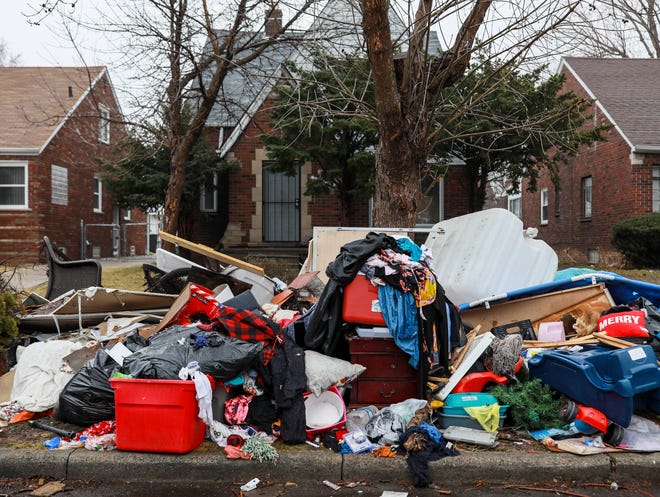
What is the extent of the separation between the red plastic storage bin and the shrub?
11.1m

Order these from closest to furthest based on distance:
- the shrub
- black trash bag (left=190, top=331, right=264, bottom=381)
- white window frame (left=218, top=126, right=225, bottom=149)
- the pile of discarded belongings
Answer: the pile of discarded belongings → black trash bag (left=190, top=331, right=264, bottom=381) → the shrub → white window frame (left=218, top=126, right=225, bottom=149)

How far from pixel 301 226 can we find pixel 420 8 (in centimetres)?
832

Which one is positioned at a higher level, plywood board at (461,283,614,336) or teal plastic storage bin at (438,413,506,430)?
plywood board at (461,283,614,336)

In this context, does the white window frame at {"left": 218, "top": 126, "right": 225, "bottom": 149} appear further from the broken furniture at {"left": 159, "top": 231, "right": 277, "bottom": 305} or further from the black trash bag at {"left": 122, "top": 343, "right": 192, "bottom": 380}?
the black trash bag at {"left": 122, "top": 343, "right": 192, "bottom": 380}

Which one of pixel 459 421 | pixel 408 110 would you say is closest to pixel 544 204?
pixel 408 110

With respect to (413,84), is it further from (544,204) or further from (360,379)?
(544,204)

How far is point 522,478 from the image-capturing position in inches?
143

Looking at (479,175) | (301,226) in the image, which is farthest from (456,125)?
(301,226)

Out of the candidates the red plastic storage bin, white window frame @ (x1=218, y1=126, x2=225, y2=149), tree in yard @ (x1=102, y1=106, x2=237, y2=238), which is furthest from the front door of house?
the red plastic storage bin

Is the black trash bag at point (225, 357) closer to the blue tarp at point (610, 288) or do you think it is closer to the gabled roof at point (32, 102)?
the blue tarp at point (610, 288)

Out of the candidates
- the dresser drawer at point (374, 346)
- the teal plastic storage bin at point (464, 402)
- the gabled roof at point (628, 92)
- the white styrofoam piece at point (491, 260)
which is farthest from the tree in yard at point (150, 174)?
the gabled roof at point (628, 92)

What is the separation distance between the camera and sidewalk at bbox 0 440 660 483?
11.9ft

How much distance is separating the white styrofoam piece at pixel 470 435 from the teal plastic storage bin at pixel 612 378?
2.41 ft

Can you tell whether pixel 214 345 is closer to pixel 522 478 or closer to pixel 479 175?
pixel 522 478
